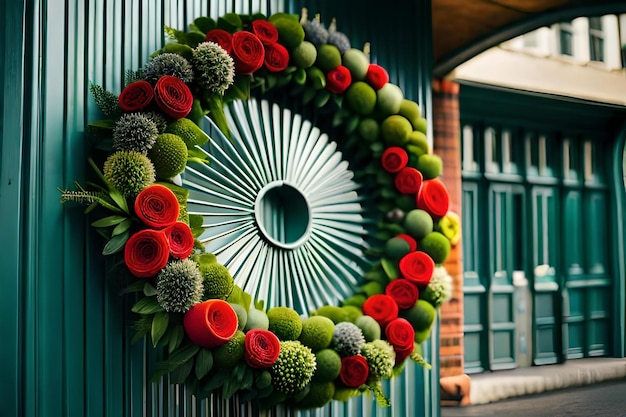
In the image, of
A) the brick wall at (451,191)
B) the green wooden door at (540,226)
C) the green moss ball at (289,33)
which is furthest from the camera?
the green wooden door at (540,226)

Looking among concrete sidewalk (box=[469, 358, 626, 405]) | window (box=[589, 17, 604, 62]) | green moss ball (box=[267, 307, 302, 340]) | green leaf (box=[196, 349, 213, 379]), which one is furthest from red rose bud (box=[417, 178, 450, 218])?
window (box=[589, 17, 604, 62])

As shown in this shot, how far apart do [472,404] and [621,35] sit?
11.3 feet

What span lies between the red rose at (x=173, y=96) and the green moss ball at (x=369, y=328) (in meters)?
1.17

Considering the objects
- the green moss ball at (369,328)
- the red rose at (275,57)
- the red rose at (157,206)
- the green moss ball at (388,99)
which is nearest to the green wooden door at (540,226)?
the green moss ball at (388,99)

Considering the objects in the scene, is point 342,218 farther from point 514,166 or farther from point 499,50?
point 514,166

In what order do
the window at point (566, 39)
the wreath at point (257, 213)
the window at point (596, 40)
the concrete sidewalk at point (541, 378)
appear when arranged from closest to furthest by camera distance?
the wreath at point (257, 213)
the concrete sidewalk at point (541, 378)
the window at point (566, 39)
the window at point (596, 40)

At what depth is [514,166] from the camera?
20.0ft

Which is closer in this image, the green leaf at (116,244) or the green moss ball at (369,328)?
the green leaf at (116,244)

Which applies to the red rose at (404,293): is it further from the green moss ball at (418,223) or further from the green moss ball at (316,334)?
the green moss ball at (316,334)

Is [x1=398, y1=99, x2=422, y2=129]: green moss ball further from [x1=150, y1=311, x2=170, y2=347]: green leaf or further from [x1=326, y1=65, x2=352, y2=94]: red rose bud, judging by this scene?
[x1=150, y1=311, x2=170, y2=347]: green leaf

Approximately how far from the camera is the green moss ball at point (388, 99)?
11.6 ft

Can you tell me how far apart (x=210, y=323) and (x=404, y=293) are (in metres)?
1.10

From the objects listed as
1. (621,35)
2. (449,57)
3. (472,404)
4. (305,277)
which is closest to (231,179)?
(305,277)

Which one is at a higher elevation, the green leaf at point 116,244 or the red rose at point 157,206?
the red rose at point 157,206
